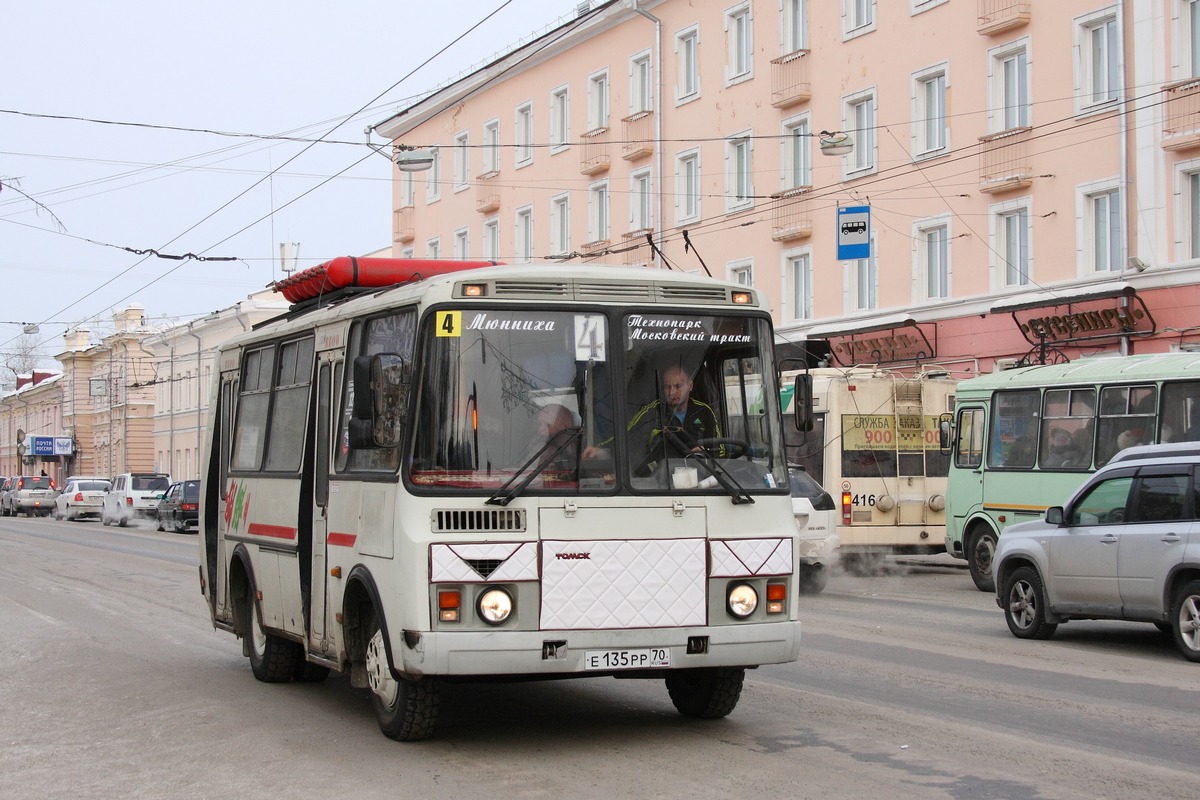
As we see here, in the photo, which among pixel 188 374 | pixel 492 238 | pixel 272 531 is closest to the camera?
pixel 272 531

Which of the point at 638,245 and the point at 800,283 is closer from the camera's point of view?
the point at 800,283

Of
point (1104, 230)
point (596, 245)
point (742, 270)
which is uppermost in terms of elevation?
point (596, 245)

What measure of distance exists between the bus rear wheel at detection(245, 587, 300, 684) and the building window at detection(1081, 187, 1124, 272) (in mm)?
21893

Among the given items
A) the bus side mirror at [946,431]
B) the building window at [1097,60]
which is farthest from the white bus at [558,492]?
the building window at [1097,60]

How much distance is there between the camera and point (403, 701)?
8.99m

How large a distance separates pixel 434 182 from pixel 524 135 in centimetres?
769

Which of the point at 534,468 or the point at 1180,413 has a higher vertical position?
the point at 1180,413

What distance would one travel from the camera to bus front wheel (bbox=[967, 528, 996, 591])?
2173 centimetres

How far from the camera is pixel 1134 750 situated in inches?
351

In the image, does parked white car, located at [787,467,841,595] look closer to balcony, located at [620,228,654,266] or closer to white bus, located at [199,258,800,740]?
white bus, located at [199,258,800,740]

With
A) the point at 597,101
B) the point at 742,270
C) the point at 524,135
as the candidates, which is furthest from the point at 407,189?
the point at 742,270

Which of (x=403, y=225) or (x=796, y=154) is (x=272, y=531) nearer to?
(x=796, y=154)

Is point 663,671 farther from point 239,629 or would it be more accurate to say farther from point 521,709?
point 239,629

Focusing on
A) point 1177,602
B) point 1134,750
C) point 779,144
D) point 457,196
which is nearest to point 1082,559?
point 1177,602
